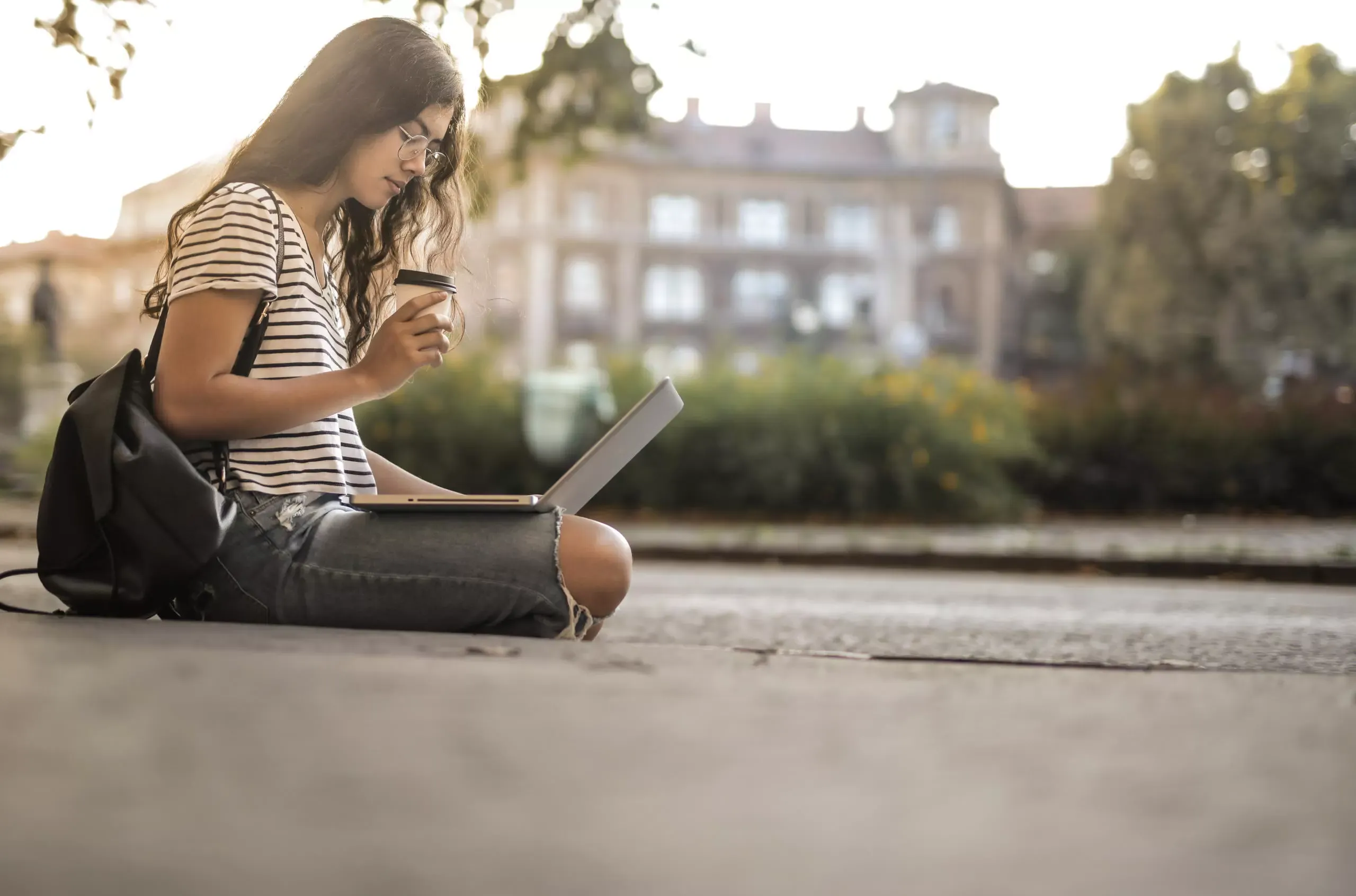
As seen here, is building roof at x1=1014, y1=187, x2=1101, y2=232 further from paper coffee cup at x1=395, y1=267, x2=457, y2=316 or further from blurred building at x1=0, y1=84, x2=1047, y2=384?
paper coffee cup at x1=395, y1=267, x2=457, y2=316

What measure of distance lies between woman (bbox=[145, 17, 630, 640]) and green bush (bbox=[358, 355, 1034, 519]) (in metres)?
10.4

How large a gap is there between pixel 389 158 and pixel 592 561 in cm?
96

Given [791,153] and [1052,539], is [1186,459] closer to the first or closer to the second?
[1052,539]

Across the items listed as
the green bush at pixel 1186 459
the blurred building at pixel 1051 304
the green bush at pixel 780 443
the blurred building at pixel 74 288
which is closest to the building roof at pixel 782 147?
the blurred building at pixel 1051 304

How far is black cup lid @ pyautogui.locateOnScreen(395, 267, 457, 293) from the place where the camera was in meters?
2.75

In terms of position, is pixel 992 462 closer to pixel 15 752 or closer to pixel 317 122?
pixel 317 122

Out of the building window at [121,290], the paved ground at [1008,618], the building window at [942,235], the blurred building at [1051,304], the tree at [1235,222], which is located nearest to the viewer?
the paved ground at [1008,618]

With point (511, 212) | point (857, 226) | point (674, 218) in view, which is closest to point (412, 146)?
point (511, 212)

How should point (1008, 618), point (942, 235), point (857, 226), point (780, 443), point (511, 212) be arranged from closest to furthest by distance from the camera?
point (1008, 618) → point (780, 443) → point (511, 212) → point (942, 235) → point (857, 226)

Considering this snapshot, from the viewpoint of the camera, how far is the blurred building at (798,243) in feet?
213

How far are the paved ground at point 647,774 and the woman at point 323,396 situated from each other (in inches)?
10.7

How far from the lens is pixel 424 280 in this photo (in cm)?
276

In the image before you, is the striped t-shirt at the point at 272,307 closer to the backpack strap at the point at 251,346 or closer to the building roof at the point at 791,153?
the backpack strap at the point at 251,346

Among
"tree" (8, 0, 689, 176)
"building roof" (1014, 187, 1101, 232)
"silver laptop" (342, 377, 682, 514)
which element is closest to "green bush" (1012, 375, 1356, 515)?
"tree" (8, 0, 689, 176)
